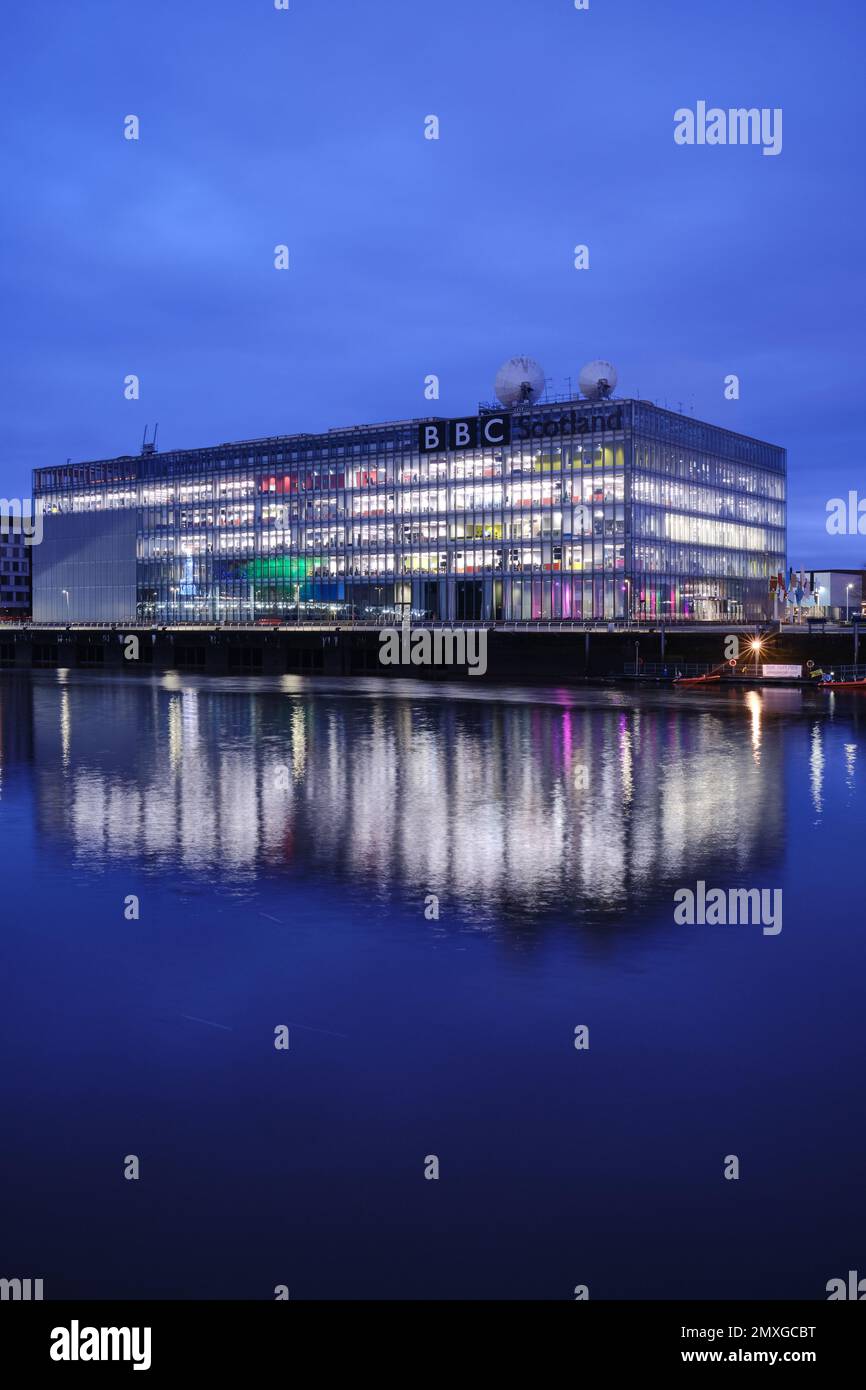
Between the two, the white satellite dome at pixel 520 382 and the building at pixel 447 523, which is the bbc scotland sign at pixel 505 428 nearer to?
the building at pixel 447 523

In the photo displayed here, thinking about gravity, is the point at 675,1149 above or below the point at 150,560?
below

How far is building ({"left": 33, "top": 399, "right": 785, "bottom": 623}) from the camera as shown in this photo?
127 metres

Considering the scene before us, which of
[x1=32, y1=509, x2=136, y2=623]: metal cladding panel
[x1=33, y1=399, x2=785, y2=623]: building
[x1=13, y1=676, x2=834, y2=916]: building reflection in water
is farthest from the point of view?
[x1=32, y1=509, x2=136, y2=623]: metal cladding panel

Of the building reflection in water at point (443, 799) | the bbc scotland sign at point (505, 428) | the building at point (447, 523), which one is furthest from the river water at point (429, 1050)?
the bbc scotland sign at point (505, 428)

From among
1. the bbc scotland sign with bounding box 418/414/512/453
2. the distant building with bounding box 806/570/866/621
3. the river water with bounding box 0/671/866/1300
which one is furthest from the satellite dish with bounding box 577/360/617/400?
the river water with bounding box 0/671/866/1300

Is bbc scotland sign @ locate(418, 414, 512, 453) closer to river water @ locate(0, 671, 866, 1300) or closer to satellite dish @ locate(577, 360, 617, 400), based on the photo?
satellite dish @ locate(577, 360, 617, 400)

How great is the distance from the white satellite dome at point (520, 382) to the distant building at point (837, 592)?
42.9m

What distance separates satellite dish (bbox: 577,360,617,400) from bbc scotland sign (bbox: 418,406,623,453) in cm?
284

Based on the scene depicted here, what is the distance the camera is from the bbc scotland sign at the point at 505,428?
125625 millimetres

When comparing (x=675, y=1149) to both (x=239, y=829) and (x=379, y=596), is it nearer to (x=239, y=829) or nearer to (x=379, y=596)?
(x=239, y=829)

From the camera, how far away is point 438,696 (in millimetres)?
73250
